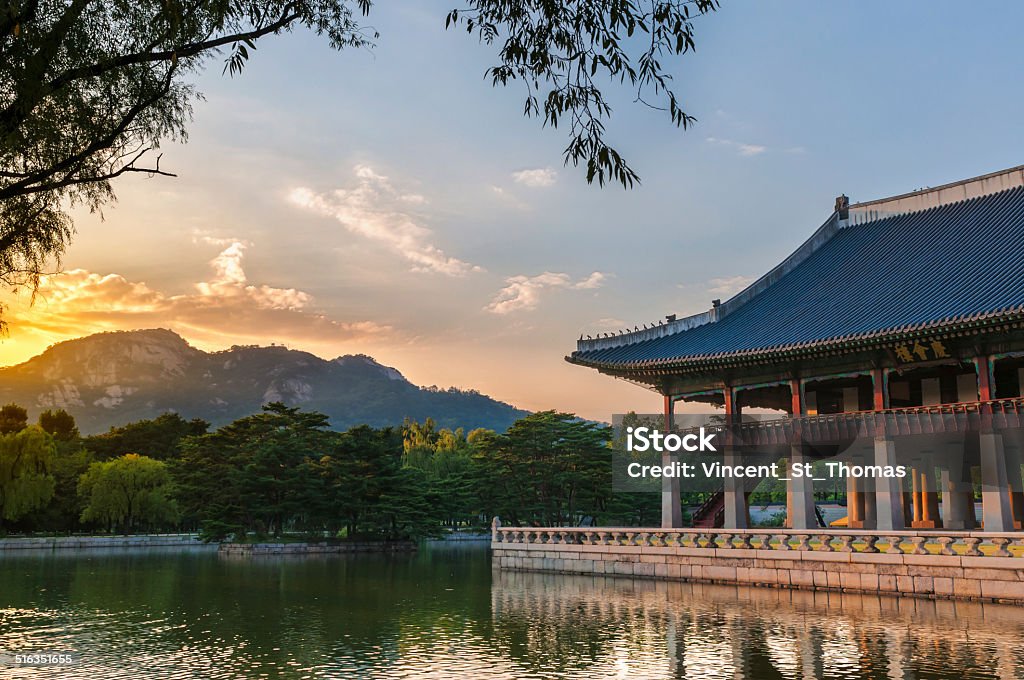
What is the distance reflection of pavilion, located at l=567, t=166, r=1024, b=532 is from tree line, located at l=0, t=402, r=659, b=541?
2127 cm

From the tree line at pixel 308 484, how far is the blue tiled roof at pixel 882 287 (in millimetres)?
21818

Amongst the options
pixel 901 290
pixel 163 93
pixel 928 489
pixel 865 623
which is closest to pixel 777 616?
pixel 865 623

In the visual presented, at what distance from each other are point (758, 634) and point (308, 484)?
36657mm

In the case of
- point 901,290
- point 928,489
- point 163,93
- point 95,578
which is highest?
point 901,290

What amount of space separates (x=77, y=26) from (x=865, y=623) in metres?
16.6

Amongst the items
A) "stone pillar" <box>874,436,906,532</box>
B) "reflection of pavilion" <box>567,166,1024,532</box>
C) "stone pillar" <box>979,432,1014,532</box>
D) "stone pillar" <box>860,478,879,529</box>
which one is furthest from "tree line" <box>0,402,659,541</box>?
"stone pillar" <box>979,432,1014,532</box>

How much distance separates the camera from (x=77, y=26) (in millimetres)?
8453

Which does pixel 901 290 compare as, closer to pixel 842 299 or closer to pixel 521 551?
pixel 842 299

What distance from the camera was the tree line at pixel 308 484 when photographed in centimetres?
5009

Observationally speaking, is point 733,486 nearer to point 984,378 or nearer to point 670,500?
point 670,500

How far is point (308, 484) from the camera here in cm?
4947

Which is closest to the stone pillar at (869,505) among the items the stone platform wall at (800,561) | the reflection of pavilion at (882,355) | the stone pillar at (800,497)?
the reflection of pavilion at (882,355)

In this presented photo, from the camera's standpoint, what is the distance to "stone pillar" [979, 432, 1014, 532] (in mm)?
23172

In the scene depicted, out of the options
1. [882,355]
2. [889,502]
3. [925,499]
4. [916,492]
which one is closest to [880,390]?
[882,355]
